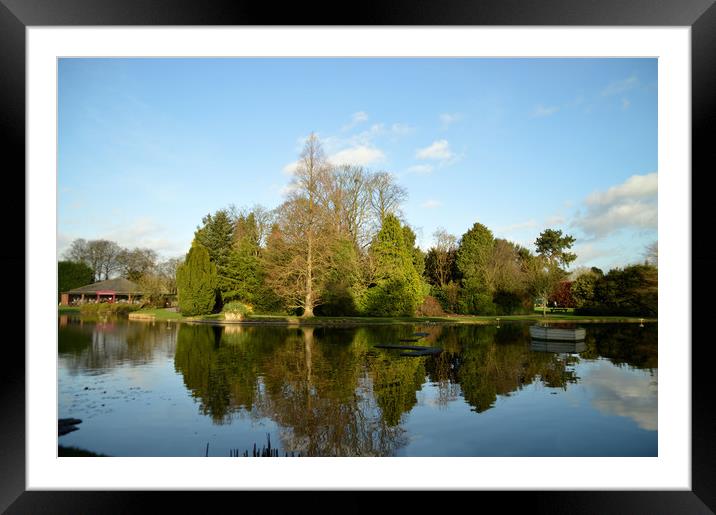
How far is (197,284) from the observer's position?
13945mm

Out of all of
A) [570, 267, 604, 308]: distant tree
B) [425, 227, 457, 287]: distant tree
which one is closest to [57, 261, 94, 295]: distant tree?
[425, 227, 457, 287]: distant tree

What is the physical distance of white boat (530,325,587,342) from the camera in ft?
32.7

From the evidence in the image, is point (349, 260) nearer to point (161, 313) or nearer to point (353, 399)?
point (161, 313)

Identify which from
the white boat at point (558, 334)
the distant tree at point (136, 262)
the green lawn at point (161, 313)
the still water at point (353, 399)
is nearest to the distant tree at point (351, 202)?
the distant tree at point (136, 262)

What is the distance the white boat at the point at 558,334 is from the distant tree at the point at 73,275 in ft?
33.5

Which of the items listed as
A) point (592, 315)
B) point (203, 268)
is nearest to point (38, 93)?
point (203, 268)

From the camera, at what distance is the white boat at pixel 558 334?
392 inches

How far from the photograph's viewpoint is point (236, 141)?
8898 mm

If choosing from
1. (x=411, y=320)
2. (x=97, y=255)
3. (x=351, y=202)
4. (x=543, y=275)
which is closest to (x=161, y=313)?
(x=97, y=255)

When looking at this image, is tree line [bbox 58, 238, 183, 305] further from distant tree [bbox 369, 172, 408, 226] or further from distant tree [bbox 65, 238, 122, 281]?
distant tree [bbox 369, 172, 408, 226]

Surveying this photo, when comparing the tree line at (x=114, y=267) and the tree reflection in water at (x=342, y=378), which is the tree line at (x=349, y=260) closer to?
the tree line at (x=114, y=267)
